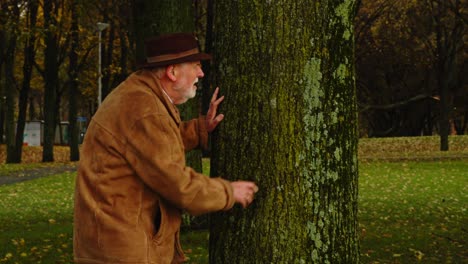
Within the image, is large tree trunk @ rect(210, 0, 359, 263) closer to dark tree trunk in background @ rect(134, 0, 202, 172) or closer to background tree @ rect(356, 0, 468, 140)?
dark tree trunk in background @ rect(134, 0, 202, 172)

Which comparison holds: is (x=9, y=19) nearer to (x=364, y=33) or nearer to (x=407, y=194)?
(x=407, y=194)

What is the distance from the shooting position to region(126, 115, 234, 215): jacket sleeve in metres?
3.73

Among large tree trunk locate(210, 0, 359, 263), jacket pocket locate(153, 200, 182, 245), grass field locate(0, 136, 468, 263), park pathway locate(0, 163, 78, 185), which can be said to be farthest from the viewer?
park pathway locate(0, 163, 78, 185)

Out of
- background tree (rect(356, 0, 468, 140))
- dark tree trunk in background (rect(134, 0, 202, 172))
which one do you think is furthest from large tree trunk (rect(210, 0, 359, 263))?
background tree (rect(356, 0, 468, 140))

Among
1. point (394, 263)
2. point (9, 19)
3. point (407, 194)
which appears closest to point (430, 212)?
point (407, 194)

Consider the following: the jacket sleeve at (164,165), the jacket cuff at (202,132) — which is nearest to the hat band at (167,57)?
the jacket sleeve at (164,165)

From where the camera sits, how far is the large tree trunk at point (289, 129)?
14.0ft

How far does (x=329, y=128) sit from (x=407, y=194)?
13.8 metres

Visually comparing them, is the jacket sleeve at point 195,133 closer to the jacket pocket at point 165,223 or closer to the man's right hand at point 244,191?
the man's right hand at point 244,191

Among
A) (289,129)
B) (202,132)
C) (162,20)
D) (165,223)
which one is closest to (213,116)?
(202,132)

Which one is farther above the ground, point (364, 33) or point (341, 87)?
point (364, 33)

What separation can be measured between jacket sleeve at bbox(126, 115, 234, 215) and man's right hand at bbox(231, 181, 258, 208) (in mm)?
223

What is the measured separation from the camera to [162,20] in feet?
33.8

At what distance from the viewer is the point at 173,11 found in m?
10.4
